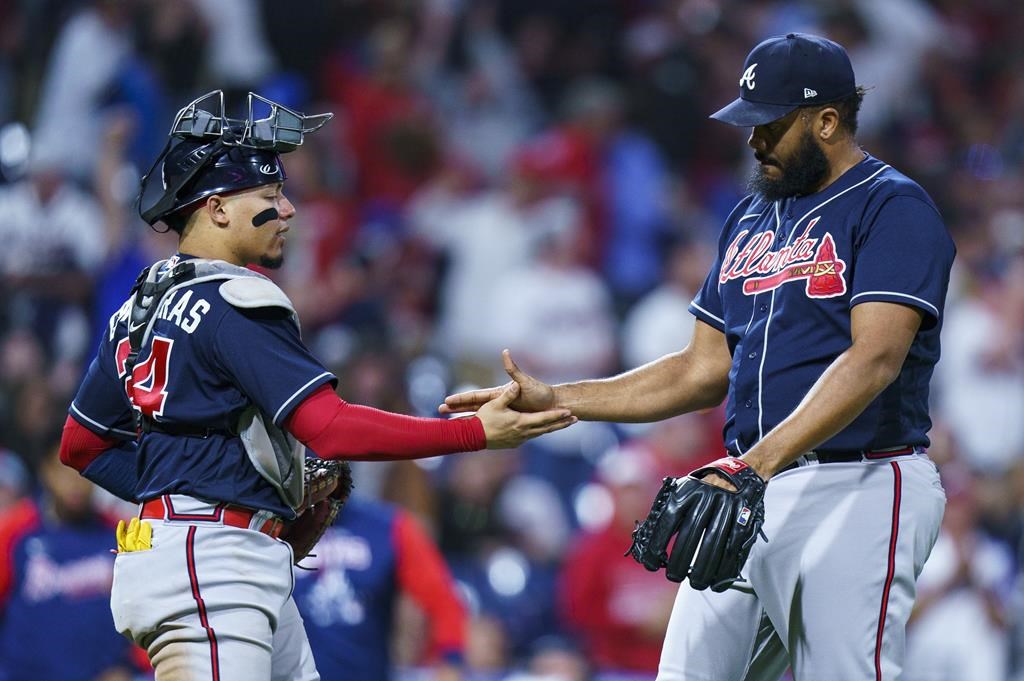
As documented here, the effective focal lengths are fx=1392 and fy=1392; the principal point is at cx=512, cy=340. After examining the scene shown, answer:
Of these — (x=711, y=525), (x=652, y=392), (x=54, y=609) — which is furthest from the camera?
(x=54, y=609)

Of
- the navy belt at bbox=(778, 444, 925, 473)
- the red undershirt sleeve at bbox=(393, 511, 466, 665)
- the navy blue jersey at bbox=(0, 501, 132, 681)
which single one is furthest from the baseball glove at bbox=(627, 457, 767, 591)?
the navy blue jersey at bbox=(0, 501, 132, 681)

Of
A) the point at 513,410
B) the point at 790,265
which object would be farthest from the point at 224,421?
the point at 790,265

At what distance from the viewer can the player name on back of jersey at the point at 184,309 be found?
10.9 ft

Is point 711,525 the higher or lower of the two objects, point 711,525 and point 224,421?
the lower

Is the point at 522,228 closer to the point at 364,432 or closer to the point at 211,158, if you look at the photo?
the point at 211,158

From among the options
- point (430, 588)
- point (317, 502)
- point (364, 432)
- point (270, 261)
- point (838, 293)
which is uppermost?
point (270, 261)

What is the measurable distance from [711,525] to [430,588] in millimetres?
2726

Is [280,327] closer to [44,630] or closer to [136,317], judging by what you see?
[136,317]

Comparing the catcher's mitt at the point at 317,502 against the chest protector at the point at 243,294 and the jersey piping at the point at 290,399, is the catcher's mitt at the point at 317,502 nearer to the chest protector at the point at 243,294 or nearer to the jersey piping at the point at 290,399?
the chest protector at the point at 243,294

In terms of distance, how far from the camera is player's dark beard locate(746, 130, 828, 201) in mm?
3646

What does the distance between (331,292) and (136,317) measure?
208 inches

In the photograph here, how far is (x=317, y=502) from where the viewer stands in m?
3.76

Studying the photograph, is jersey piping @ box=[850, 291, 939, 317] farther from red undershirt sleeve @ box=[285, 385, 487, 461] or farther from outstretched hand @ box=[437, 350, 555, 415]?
red undershirt sleeve @ box=[285, 385, 487, 461]

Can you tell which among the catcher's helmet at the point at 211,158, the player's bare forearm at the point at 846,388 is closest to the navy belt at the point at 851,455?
the player's bare forearm at the point at 846,388
